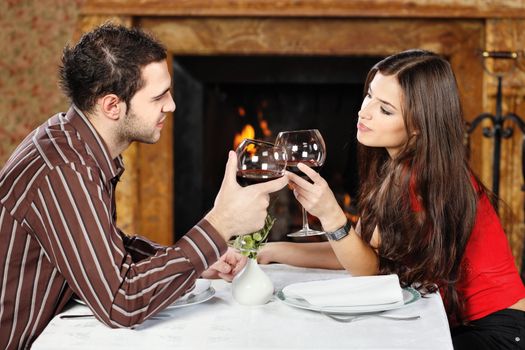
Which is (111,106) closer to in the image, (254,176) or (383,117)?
(254,176)

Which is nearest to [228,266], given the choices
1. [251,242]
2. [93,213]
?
[251,242]

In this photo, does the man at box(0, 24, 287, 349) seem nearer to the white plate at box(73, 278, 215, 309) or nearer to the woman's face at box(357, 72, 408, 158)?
the white plate at box(73, 278, 215, 309)

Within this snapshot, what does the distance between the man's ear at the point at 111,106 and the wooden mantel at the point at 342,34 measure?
1876mm

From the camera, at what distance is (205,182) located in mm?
3971

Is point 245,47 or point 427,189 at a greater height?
point 245,47

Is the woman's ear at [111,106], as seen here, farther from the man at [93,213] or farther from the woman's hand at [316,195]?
the woman's hand at [316,195]

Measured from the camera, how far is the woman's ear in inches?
68.6

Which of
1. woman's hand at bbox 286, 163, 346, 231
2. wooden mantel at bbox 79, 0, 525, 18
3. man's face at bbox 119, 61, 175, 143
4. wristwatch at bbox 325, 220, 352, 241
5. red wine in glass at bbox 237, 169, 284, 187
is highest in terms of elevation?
wooden mantel at bbox 79, 0, 525, 18

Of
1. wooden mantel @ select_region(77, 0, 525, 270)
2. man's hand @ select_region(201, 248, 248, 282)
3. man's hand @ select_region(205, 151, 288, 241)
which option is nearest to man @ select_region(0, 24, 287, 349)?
man's hand @ select_region(205, 151, 288, 241)

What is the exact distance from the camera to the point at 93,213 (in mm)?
1540

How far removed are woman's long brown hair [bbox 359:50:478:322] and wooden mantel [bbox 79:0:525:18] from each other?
1587mm

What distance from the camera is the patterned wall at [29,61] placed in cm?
373

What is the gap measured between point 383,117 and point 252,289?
59cm

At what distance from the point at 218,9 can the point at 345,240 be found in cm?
199
